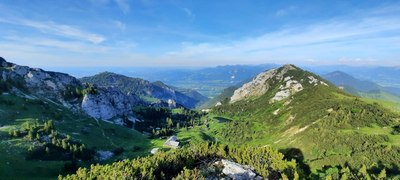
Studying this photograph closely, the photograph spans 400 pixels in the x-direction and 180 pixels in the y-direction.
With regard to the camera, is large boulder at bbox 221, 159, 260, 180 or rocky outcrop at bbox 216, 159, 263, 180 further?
rocky outcrop at bbox 216, 159, 263, 180

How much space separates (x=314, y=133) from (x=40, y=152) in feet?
503

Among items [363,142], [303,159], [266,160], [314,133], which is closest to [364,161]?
[363,142]

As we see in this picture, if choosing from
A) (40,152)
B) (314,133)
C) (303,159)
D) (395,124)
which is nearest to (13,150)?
(40,152)

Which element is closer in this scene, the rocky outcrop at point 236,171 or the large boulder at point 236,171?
the large boulder at point 236,171

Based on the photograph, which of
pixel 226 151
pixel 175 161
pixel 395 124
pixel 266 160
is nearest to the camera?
pixel 175 161

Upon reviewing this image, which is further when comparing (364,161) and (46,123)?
(46,123)

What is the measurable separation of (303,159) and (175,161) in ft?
311

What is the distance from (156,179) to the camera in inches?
3986

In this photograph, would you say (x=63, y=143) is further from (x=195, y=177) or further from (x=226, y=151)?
(x=195, y=177)

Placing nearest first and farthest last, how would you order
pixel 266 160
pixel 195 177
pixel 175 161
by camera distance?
1. pixel 195 177
2. pixel 175 161
3. pixel 266 160

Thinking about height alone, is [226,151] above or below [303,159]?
above

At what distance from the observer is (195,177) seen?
314ft

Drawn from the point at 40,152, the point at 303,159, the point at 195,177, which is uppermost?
the point at 195,177

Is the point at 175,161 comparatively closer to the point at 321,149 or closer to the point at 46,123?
the point at 321,149
